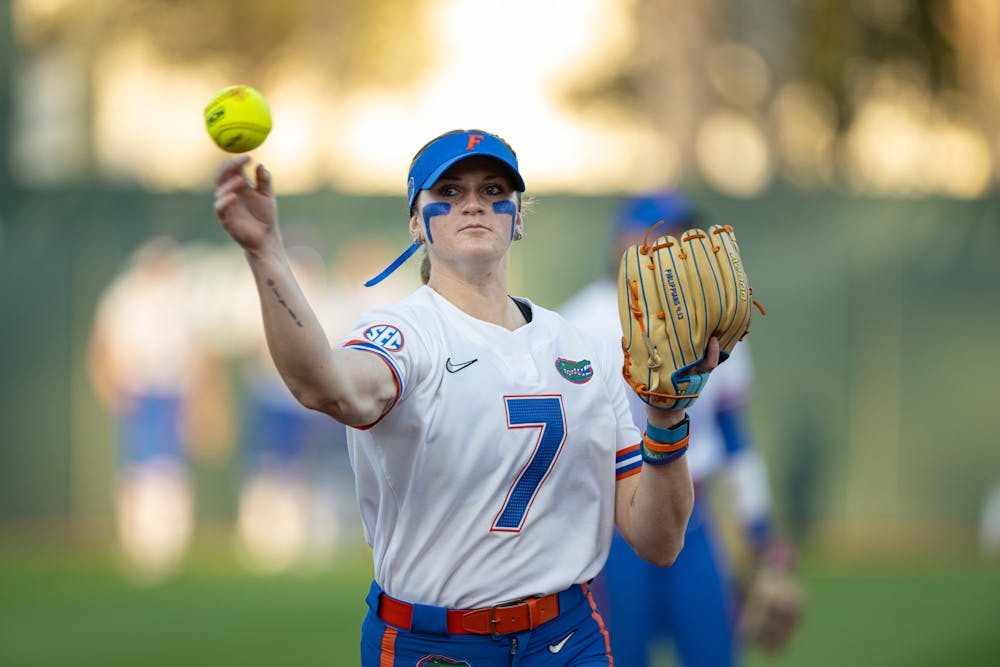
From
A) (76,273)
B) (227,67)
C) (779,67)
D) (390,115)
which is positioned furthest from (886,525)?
(227,67)

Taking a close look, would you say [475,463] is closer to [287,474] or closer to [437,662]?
[437,662]

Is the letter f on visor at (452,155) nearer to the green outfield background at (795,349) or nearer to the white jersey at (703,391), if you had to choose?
the white jersey at (703,391)

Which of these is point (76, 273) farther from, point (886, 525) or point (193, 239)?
point (886, 525)

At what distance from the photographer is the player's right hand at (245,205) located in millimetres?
3387

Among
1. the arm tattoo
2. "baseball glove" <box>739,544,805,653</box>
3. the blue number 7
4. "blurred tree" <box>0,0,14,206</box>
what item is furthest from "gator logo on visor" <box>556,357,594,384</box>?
"blurred tree" <box>0,0,14,206</box>

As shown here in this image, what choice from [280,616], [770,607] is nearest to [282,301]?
[770,607]

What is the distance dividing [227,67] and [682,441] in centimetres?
2202

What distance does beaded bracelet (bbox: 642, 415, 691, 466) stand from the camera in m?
3.90

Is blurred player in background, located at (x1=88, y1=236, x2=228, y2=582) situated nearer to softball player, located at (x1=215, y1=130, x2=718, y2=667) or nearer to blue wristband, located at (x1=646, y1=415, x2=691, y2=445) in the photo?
softball player, located at (x1=215, y1=130, x2=718, y2=667)

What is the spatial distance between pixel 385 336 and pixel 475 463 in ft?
1.41

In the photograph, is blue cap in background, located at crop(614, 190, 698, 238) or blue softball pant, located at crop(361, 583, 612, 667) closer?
blue softball pant, located at crop(361, 583, 612, 667)

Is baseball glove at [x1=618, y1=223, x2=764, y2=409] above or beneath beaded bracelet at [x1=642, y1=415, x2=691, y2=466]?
above

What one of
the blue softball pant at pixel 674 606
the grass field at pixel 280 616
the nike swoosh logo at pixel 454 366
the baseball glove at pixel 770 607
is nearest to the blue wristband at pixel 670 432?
the nike swoosh logo at pixel 454 366

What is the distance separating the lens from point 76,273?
14.0 m
